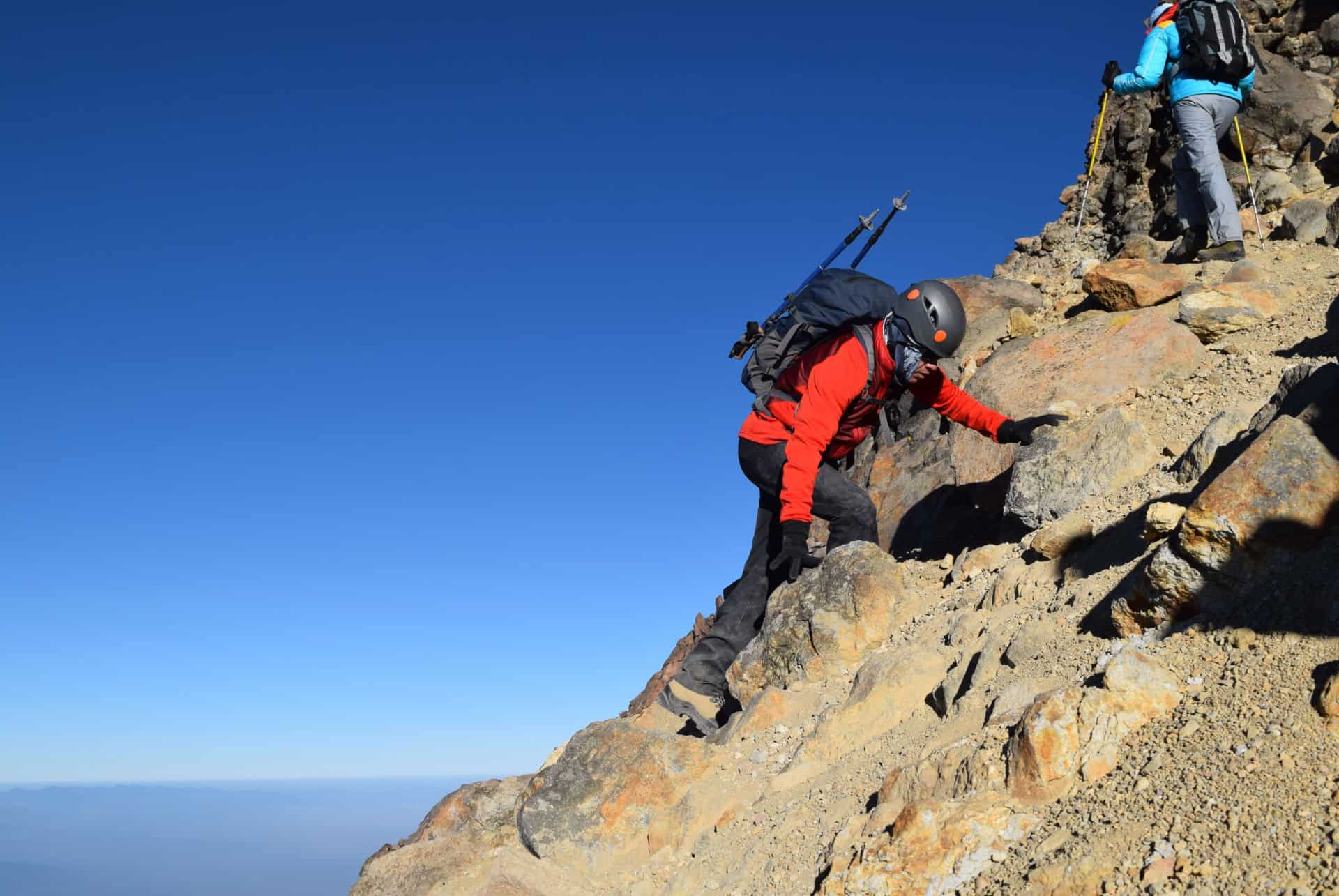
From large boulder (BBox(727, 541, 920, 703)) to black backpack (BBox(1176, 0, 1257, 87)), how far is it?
8.79 m

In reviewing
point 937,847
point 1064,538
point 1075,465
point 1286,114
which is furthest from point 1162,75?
point 937,847

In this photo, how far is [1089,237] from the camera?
18938mm

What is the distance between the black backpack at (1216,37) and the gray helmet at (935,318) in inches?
282

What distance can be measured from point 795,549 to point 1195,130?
887cm

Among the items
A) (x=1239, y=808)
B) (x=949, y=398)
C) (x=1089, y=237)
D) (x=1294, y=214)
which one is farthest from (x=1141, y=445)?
(x=1089, y=237)

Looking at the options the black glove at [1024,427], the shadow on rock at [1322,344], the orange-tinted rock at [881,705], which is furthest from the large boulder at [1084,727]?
the black glove at [1024,427]

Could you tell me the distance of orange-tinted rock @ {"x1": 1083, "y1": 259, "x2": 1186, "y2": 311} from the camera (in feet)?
40.1

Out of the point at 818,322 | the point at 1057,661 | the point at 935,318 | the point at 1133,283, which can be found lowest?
the point at 1057,661

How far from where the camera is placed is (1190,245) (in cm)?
1363

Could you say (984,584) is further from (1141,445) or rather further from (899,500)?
(899,500)

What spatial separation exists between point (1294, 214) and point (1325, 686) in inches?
456

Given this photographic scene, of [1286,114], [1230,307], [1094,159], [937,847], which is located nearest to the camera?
[937,847]

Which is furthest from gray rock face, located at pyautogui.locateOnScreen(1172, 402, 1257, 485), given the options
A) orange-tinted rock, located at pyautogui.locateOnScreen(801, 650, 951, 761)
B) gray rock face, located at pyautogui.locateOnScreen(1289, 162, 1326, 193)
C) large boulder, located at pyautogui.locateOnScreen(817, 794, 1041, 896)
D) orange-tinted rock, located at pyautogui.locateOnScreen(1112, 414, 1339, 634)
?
gray rock face, located at pyautogui.locateOnScreen(1289, 162, 1326, 193)

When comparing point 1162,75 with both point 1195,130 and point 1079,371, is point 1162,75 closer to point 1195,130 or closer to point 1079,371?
point 1195,130
